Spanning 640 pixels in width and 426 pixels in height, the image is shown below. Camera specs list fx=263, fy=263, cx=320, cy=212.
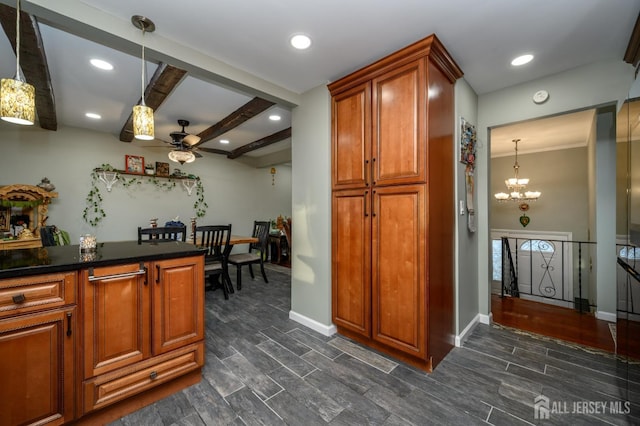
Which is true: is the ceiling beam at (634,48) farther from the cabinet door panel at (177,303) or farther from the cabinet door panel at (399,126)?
the cabinet door panel at (177,303)

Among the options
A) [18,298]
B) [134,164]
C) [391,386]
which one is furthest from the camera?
[134,164]

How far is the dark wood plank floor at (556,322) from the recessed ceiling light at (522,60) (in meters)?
2.57

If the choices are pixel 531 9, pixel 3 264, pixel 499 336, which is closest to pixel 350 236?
pixel 499 336

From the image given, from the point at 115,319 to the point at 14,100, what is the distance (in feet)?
4.21

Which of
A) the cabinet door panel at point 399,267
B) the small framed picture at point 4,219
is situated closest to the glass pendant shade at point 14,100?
the cabinet door panel at point 399,267

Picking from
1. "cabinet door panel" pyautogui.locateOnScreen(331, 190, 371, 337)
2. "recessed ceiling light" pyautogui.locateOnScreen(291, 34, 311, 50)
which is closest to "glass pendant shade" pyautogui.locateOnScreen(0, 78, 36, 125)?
"recessed ceiling light" pyautogui.locateOnScreen(291, 34, 311, 50)

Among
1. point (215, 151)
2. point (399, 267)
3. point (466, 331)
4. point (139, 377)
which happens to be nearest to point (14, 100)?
point (139, 377)

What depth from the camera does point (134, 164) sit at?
473 centimetres

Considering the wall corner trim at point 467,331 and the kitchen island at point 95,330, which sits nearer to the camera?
the kitchen island at point 95,330

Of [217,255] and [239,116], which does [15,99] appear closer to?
[239,116]

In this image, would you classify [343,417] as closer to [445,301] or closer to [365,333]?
[365,333]

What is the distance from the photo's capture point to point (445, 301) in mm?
2234

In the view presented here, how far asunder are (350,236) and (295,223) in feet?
2.62

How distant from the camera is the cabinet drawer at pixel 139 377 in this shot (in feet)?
4.83
